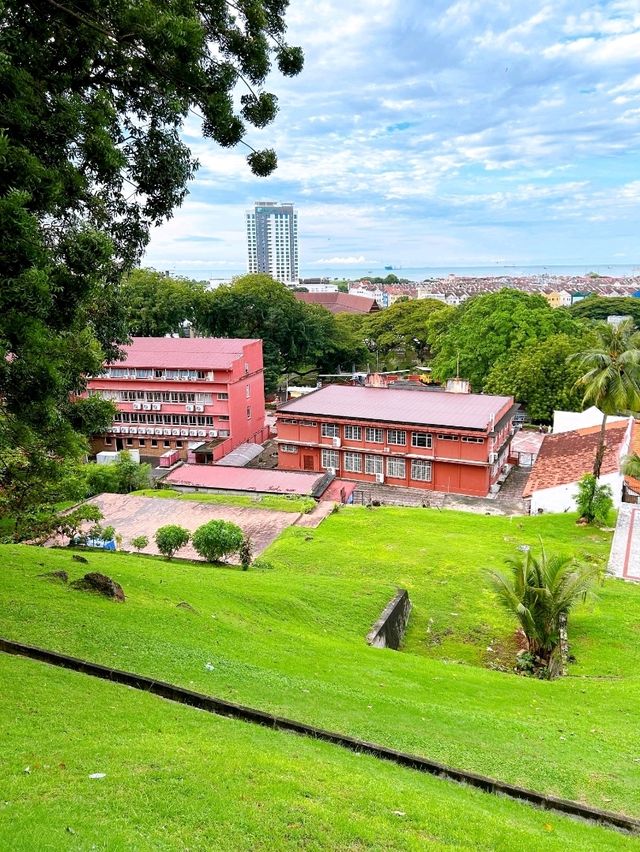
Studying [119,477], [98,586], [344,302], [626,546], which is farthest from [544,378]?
[344,302]

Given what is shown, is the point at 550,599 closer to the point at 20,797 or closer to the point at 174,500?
the point at 20,797

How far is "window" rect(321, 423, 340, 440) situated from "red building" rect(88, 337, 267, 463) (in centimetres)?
760

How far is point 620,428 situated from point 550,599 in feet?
70.6

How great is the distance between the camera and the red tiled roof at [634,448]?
2882 centimetres

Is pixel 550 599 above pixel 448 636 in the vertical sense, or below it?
above

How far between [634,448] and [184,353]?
28.3 meters

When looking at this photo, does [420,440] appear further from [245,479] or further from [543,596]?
[543,596]

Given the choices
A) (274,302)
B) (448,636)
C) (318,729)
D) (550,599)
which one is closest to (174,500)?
(448,636)

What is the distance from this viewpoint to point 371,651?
1438 cm

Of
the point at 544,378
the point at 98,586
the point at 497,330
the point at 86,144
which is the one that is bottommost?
the point at 544,378

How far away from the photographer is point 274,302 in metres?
59.3

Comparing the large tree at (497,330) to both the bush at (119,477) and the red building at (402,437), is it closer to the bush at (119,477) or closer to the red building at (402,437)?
the red building at (402,437)

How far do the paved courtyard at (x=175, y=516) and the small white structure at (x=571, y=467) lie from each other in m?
11.8

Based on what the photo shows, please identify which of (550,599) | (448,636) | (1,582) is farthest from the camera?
(448,636)
